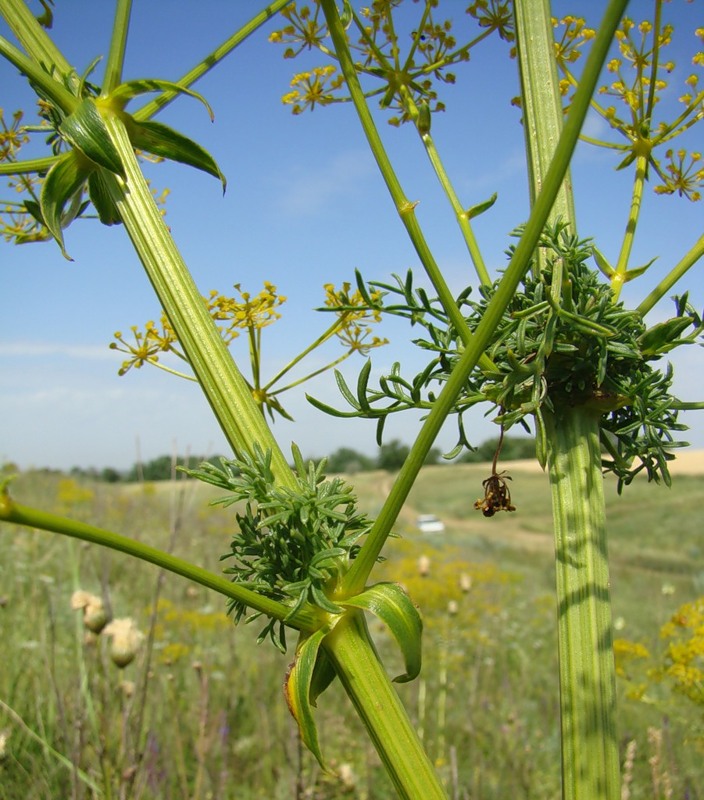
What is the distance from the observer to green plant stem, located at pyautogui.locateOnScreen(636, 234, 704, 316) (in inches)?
41.3

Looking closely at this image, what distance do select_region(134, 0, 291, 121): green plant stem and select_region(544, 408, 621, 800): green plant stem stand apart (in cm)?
77

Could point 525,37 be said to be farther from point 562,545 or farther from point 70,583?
point 70,583

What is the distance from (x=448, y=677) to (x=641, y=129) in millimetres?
5096

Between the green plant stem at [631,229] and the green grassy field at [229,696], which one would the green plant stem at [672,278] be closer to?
the green plant stem at [631,229]

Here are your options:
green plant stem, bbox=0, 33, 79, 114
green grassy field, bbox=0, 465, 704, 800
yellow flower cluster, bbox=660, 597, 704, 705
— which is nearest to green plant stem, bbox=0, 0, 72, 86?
green plant stem, bbox=0, 33, 79, 114

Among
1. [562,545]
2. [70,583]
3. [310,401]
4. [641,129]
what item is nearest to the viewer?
[562,545]

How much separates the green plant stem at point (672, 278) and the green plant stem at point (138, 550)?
2.23 ft

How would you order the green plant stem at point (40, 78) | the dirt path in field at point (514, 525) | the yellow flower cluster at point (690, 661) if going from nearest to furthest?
the green plant stem at point (40, 78) < the yellow flower cluster at point (690, 661) < the dirt path in field at point (514, 525)

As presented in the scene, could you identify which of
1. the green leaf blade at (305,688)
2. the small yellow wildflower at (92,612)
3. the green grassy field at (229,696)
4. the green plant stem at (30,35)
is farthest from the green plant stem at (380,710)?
the small yellow wildflower at (92,612)

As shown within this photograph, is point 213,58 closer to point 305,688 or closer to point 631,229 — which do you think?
point 631,229

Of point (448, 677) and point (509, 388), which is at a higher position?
point (509, 388)

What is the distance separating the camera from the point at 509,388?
103 cm

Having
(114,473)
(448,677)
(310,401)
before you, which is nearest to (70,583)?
(448,677)

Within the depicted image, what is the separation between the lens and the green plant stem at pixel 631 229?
1.11m
